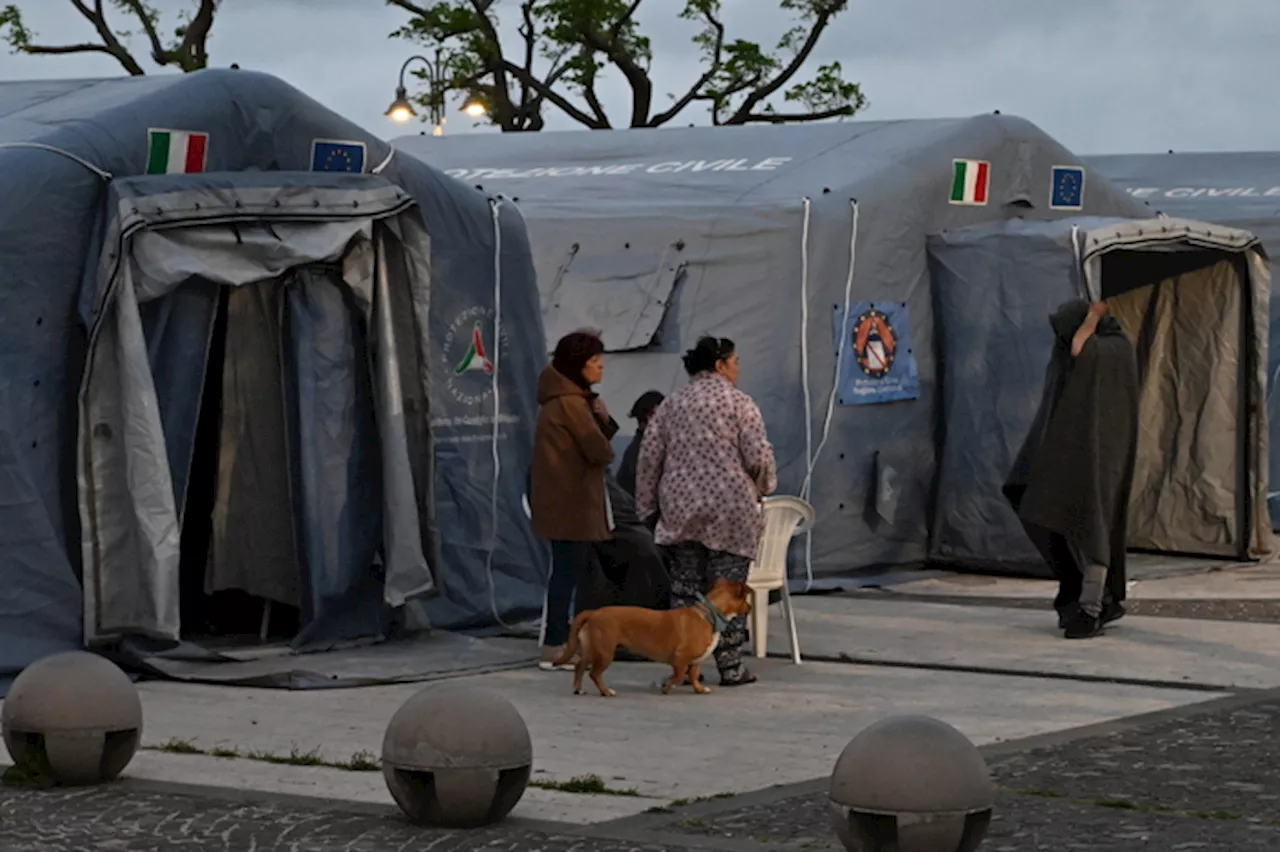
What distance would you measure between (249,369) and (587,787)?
4567mm

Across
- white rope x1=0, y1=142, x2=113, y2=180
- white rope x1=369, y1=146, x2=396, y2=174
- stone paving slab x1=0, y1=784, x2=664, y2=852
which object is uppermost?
white rope x1=369, y1=146, x2=396, y2=174

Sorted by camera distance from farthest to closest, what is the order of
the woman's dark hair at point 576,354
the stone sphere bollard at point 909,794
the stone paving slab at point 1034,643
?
the stone paving slab at point 1034,643, the woman's dark hair at point 576,354, the stone sphere bollard at point 909,794

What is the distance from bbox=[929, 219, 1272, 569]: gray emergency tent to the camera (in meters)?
15.8

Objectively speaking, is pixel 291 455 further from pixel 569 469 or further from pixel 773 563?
pixel 773 563

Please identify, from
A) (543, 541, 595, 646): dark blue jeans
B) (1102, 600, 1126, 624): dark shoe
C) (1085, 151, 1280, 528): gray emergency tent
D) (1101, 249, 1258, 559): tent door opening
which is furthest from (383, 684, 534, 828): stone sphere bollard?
(1085, 151, 1280, 528): gray emergency tent

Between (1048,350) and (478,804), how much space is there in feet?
30.2

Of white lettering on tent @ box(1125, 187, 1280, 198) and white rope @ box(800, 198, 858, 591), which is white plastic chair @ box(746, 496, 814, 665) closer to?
white rope @ box(800, 198, 858, 591)

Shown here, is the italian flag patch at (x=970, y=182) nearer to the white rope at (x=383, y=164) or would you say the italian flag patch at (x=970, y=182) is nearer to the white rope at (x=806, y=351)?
the white rope at (x=806, y=351)

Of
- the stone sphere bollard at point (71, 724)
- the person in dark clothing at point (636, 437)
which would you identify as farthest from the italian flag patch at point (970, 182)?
the stone sphere bollard at point (71, 724)

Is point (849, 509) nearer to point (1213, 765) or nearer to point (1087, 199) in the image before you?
point (1087, 199)

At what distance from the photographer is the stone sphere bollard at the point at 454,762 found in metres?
7.18

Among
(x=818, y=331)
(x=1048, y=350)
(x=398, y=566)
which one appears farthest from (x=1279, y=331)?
(x=398, y=566)

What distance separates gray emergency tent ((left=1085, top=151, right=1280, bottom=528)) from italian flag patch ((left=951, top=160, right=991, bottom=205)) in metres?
2.42

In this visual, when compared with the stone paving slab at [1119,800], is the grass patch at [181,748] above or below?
below
